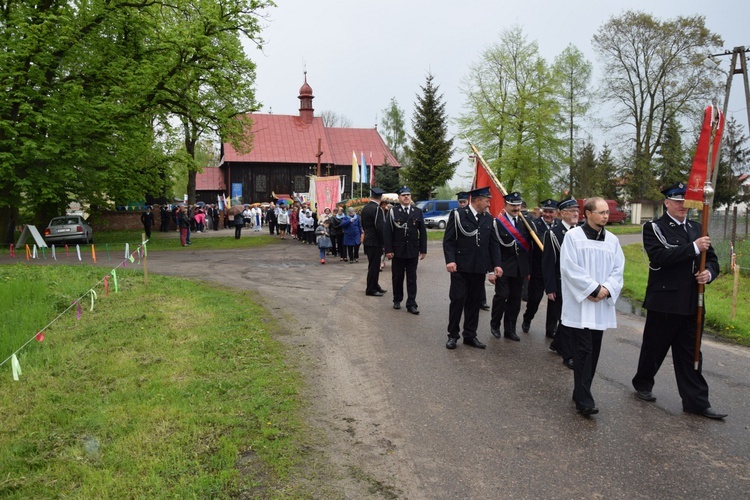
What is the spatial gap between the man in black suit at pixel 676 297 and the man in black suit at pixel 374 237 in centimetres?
601

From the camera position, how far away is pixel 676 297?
5102 mm

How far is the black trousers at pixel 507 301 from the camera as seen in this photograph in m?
7.80

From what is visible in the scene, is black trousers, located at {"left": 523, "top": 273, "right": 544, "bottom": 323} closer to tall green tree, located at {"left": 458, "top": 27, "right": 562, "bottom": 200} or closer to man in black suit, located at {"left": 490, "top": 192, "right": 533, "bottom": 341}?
man in black suit, located at {"left": 490, "top": 192, "right": 533, "bottom": 341}

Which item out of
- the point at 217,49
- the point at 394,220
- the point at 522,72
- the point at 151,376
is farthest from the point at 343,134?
the point at 151,376

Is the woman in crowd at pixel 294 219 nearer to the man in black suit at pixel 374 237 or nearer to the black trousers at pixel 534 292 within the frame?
the man in black suit at pixel 374 237

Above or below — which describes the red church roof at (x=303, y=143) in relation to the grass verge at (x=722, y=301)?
above

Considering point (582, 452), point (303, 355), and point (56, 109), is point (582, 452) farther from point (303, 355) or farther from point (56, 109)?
point (56, 109)

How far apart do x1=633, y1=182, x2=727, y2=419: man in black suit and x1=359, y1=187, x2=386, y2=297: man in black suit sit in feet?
19.7

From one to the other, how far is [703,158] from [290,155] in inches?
2126

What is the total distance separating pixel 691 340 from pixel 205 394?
4578 millimetres

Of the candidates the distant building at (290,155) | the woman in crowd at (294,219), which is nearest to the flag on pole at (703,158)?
the woman in crowd at (294,219)

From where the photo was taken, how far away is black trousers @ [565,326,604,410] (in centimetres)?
496

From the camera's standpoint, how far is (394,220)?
9664 millimetres

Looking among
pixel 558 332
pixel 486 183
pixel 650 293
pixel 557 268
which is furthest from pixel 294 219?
pixel 650 293
